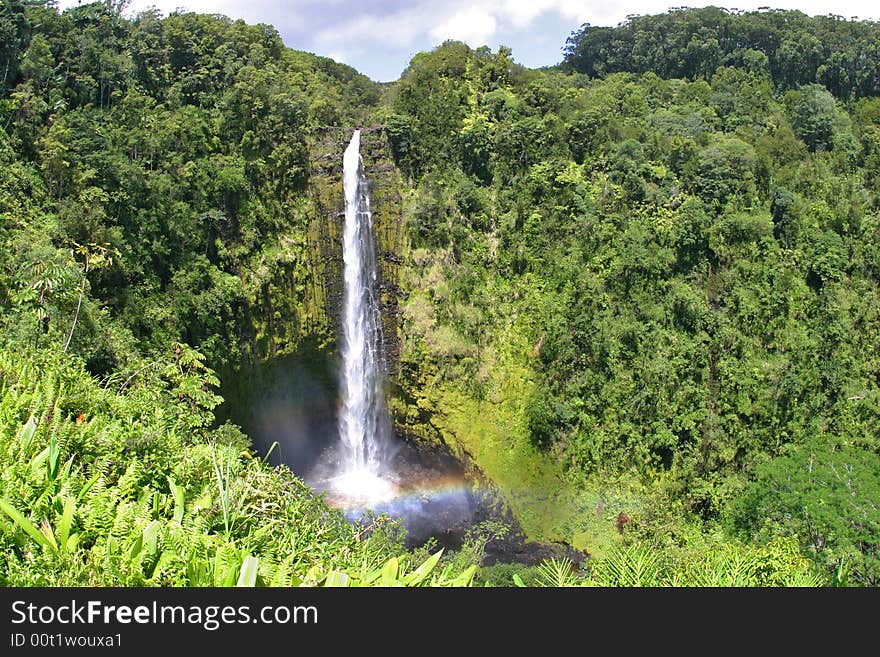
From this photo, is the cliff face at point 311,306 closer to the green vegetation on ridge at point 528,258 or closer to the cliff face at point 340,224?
the cliff face at point 340,224

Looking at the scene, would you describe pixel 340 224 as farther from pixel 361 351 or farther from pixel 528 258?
pixel 528 258

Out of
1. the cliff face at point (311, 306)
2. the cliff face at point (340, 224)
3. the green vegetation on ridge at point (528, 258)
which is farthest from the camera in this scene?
the cliff face at point (340, 224)

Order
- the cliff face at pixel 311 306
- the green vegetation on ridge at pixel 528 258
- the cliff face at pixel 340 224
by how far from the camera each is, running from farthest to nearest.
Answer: the cliff face at pixel 340 224
the cliff face at pixel 311 306
the green vegetation on ridge at pixel 528 258

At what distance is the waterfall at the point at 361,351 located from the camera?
71.5ft

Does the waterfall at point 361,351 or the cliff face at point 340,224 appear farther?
the waterfall at point 361,351

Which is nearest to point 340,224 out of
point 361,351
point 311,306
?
point 311,306

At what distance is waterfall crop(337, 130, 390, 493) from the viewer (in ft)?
71.5

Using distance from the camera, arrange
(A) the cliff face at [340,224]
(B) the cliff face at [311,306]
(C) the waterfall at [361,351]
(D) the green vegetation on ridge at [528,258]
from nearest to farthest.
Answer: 1. (D) the green vegetation on ridge at [528,258]
2. (B) the cliff face at [311,306]
3. (A) the cliff face at [340,224]
4. (C) the waterfall at [361,351]

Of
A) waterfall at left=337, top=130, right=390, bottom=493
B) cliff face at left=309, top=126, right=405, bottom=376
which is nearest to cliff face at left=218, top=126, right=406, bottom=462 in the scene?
cliff face at left=309, top=126, right=405, bottom=376

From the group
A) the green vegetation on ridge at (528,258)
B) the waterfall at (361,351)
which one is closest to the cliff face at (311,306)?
the green vegetation on ridge at (528,258)

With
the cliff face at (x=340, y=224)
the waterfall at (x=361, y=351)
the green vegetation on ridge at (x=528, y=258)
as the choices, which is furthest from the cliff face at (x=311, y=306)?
the waterfall at (x=361, y=351)

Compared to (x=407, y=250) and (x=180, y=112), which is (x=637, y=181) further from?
(x=180, y=112)

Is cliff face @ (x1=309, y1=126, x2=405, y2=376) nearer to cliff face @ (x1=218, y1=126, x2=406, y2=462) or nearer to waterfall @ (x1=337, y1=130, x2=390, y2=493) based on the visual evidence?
cliff face @ (x1=218, y1=126, x2=406, y2=462)

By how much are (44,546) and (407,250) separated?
18.4 metres
